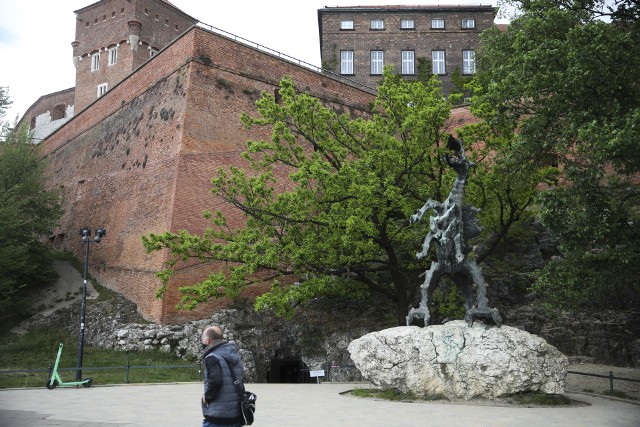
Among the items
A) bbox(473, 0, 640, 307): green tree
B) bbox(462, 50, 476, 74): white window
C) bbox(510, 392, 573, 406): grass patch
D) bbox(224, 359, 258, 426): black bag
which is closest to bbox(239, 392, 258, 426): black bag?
bbox(224, 359, 258, 426): black bag

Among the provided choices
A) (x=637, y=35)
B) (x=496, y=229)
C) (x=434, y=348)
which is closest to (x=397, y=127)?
(x=496, y=229)

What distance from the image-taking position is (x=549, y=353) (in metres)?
11.2

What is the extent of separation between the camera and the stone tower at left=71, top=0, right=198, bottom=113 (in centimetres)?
4619

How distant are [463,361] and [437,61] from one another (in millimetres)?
38466

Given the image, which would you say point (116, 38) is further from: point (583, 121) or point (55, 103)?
point (583, 121)

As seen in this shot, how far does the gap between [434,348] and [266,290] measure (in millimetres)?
12683

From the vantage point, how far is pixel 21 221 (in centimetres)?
2348

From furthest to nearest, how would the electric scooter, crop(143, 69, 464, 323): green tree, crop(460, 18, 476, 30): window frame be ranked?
→ crop(460, 18, 476, 30): window frame → crop(143, 69, 464, 323): green tree → the electric scooter

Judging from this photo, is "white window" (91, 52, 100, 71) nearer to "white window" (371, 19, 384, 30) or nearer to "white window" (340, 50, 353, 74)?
"white window" (340, 50, 353, 74)

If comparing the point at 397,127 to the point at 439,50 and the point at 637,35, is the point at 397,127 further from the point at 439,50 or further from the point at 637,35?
the point at 439,50

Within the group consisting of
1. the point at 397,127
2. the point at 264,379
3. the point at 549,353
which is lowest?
the point at 264,379

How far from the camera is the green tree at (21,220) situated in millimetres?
22344

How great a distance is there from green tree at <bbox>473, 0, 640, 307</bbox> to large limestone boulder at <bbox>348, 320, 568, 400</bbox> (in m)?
2.68

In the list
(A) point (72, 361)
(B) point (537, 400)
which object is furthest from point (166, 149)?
(B) point (537, 400)
